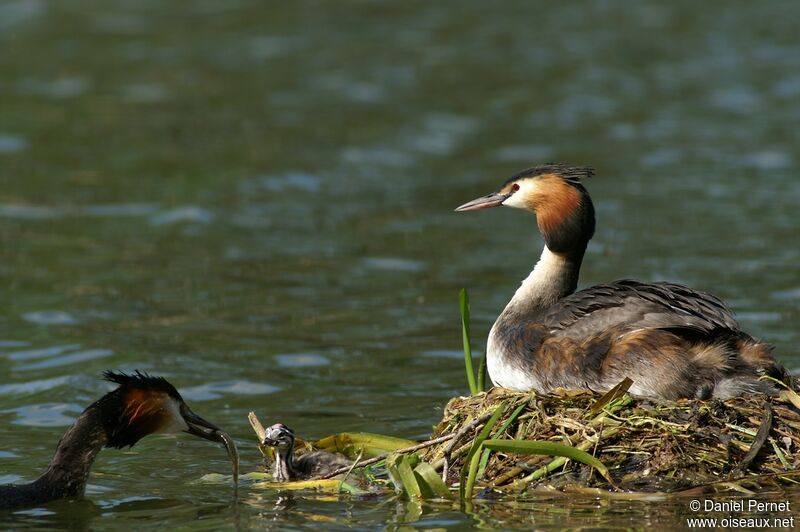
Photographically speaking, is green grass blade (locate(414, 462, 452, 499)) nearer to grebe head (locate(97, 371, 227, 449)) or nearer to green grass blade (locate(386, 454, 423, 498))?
green grass blade (locate(386, 454, 423, 498))

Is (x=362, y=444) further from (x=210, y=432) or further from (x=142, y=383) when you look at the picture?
(x=142, y=383)

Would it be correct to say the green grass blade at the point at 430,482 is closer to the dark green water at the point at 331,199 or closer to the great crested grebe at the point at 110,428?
the dark green water at the point at 331,199

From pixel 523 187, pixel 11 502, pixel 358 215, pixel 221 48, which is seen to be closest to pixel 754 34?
pixel 221 48

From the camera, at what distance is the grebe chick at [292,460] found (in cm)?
845

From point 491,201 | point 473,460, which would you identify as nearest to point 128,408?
point 473,460

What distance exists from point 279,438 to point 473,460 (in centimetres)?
118

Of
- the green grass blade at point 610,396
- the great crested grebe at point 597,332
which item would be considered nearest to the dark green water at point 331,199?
the green grass blade at point 610,396

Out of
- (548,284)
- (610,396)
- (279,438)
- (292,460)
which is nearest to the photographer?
(610,396)

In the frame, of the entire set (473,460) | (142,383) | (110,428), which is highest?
(142,383)

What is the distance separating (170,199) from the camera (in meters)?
17.7

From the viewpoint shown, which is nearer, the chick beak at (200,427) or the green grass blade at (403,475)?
the green grass blade at (403,475)

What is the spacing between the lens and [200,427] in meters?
8.81

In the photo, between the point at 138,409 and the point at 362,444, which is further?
the point at 362,444

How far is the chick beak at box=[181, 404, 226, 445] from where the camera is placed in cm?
873
